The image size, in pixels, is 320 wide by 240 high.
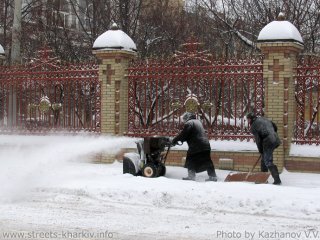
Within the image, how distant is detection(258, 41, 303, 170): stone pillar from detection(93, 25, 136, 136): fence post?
11.5ft

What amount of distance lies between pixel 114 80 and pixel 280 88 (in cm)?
412

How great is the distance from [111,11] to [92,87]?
27.2ft

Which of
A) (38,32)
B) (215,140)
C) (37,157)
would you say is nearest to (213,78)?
(215,140)

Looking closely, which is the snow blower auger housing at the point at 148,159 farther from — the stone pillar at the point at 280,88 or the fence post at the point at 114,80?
the stone pillar at the point at 280,88

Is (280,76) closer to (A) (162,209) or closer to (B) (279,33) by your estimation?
(B) (279,33)

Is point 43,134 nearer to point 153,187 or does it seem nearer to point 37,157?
point 37,157

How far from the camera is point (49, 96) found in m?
14.9

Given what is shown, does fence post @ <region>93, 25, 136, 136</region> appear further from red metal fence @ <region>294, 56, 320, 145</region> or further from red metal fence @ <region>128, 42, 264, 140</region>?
red metal fence @ <region>294, 56, 320, 145</region>

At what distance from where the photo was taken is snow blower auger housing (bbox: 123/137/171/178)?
11.5m

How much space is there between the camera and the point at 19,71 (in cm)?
1516

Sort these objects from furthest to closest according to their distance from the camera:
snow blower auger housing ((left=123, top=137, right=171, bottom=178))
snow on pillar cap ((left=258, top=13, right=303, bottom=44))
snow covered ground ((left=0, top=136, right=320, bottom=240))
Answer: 1. snow on pillar cap ((left=258, top=13, right=303, bottom=44))
2. snow blower auger housing ((left=123, top=137, right=171, bottom=178))
3. snow covered ground ((left=0, top=136, right=320, bottom=240))

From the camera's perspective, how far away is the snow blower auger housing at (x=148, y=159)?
1152 cm

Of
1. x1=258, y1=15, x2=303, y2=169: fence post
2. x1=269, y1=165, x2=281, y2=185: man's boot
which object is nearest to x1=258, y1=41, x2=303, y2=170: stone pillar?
x1=258, y1=15, x2=303, y2=169: fence post

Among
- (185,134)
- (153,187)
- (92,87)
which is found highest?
(92,87)
